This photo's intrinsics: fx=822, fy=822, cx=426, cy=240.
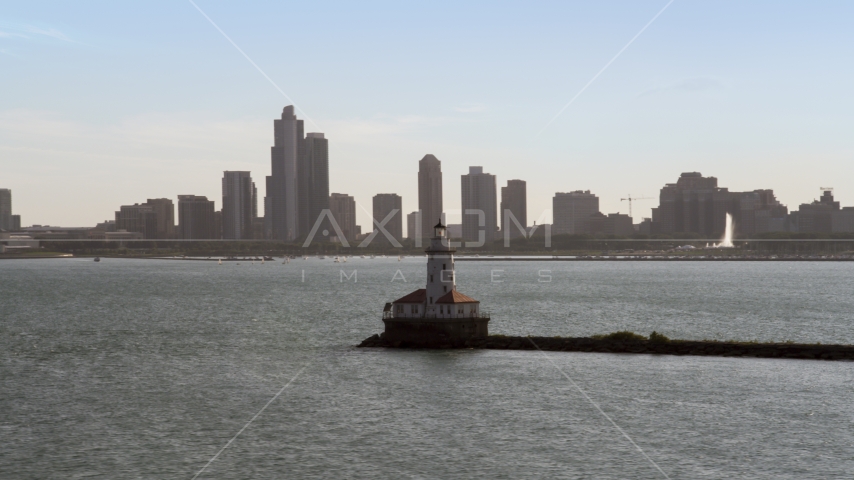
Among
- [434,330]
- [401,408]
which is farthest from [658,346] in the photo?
→ [401,408]

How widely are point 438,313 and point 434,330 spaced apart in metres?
1.47

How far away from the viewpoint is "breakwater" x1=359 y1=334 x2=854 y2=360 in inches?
2392

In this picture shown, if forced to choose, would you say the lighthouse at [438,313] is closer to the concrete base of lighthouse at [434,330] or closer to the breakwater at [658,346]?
the concrete base of lighthouse at [434,330]

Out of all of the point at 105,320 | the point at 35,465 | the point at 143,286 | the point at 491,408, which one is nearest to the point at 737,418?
the point at 491,408

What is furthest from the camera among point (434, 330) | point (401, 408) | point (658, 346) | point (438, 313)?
point (438, 313)

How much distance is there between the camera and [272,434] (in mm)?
42469

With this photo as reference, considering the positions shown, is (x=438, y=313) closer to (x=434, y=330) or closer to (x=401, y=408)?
(x=434, y=330)

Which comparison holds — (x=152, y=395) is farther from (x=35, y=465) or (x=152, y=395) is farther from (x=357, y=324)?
(x=357, y=324)

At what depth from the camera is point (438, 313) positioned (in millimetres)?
64812

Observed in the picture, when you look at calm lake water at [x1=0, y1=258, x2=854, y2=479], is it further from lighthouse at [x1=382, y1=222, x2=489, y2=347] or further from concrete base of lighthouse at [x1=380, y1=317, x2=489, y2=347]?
lighthouse at [x1=382, y1=222, x2=489, y2=347]

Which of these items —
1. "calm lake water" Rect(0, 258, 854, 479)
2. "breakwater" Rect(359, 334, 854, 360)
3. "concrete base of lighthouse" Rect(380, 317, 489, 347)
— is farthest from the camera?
"concrete base of lighthouse" Rect(380, 317, 489, 347)

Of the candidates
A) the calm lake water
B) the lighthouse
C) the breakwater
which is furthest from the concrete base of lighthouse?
the calm lake water

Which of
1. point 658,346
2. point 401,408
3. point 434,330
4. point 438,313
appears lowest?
point 401,408

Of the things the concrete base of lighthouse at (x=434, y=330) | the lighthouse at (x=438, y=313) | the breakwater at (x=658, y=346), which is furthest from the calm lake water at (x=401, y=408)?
the lighthouse at (x=438, y=313)
